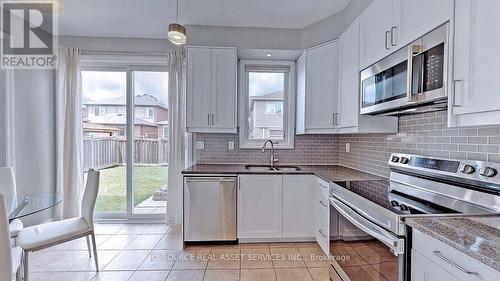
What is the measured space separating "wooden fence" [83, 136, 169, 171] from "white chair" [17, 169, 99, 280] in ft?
4.05

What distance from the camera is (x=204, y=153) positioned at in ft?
11.3

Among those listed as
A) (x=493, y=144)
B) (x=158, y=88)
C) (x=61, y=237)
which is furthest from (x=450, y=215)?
(x=158, y=88)

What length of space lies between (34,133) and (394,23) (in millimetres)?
4000

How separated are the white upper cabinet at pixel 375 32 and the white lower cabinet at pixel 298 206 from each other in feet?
4.34

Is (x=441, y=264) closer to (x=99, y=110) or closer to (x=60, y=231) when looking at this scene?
(x=60, y=231)

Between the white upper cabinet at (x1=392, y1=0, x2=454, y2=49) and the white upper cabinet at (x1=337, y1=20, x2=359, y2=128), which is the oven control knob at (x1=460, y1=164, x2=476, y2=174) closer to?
the white upper cabinet at (x1=392, y1=0, x2=454, y2=49)

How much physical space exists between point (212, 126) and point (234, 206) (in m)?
0.96

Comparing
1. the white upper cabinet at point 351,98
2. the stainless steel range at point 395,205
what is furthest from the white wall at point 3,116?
the white upper cabinet at point 351,98

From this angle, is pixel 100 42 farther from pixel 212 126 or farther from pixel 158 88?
pixel 212 126

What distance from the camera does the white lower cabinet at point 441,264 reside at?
34.3 inches

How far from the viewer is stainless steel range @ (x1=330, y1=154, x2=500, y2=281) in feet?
4.26

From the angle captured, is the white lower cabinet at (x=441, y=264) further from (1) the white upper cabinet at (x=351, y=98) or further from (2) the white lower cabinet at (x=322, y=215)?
(1) the white upper cabinet at (x=351, y=98)

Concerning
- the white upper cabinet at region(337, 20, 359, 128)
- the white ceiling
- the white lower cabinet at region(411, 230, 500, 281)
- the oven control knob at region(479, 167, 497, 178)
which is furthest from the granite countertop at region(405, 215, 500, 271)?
the white ceiling

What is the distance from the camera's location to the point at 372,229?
4.85ft
